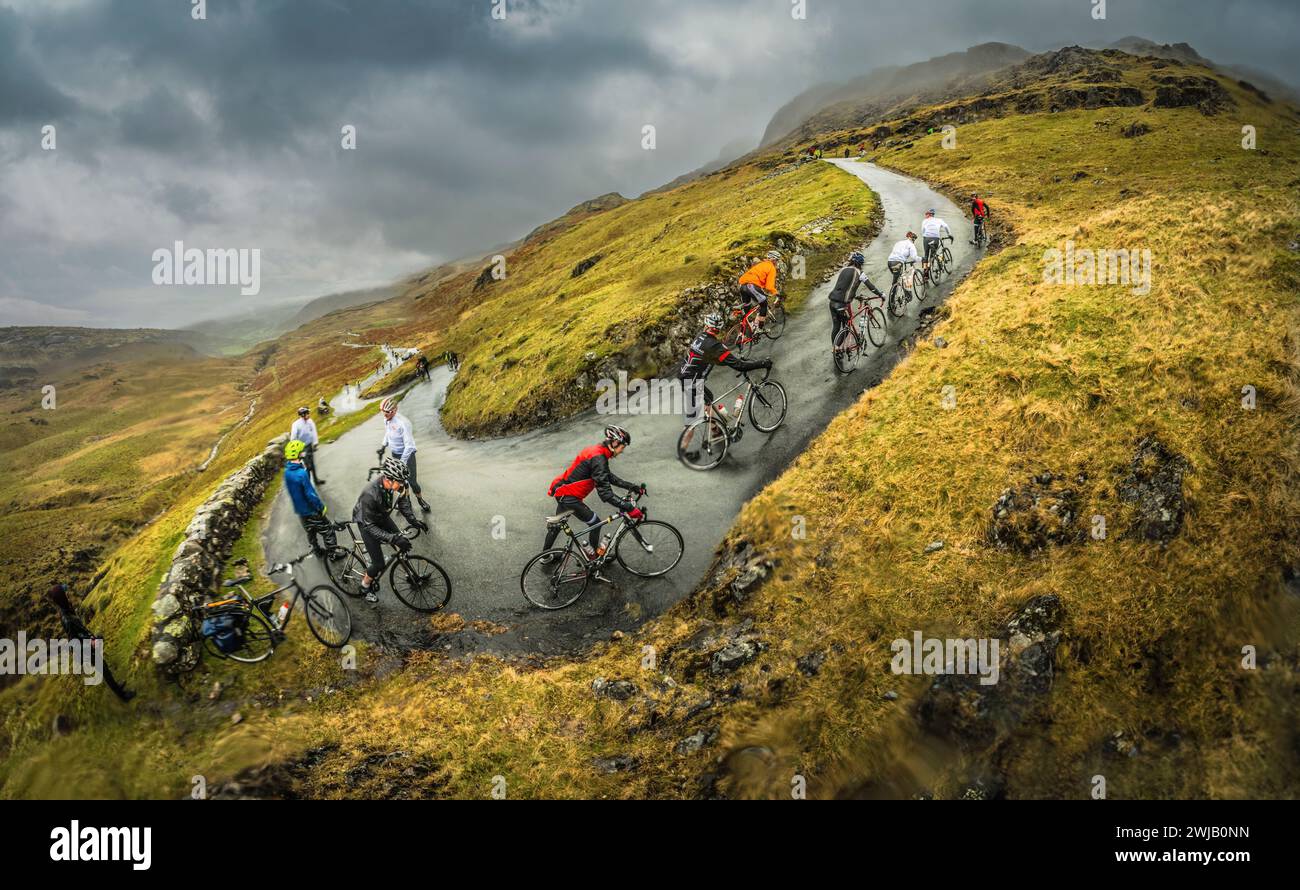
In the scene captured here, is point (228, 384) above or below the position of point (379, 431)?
above

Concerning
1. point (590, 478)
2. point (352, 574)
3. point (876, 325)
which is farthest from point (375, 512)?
point (876, 325)

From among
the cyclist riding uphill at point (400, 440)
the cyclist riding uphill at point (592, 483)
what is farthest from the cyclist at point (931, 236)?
the cyclist riding uphill at point (400, 440)

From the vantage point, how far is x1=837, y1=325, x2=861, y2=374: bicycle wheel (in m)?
16.4

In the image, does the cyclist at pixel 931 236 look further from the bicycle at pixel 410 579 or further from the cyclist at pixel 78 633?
the cyclist at pixel 78 633

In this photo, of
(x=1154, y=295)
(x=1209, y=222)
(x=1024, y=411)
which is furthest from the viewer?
(x=1209, y=222)

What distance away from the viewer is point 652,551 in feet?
38.0

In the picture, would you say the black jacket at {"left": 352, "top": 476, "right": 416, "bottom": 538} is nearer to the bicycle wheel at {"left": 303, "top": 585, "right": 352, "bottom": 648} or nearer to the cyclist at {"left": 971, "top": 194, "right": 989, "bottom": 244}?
the bicycle wheel at {"left": 303, "top": 585, "right": 352, "bottom": 648}

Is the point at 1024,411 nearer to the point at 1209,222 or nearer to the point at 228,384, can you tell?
the point at 1209,222

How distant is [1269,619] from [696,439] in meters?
10.6

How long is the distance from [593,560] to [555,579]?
35.4 inches

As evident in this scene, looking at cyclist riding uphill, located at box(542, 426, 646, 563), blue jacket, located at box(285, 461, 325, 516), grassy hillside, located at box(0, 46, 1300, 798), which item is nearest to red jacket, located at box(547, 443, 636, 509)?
cyclist riding uphill, located at box(542, 426, 646, 563)

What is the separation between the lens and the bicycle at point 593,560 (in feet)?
36.4

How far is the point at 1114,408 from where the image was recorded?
33.9ft
